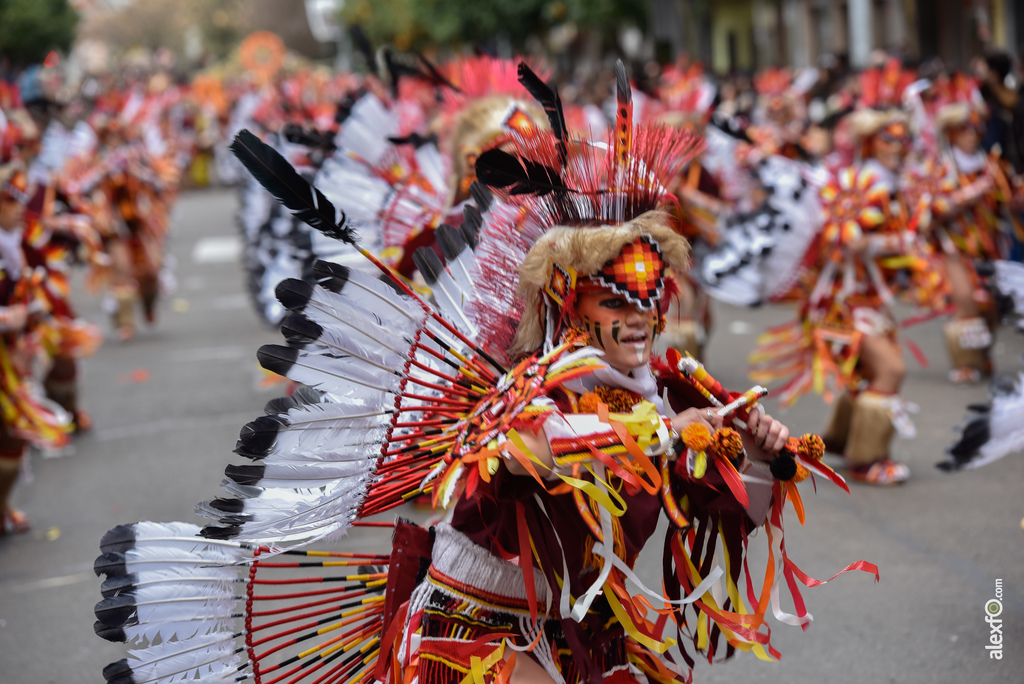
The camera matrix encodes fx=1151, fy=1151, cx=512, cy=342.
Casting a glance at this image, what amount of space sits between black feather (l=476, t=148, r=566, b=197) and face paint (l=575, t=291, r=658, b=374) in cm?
26

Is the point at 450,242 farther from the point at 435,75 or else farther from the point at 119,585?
the point at 435,75

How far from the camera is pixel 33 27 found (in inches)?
1335

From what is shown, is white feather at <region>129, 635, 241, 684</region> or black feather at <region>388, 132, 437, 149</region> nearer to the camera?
white feather at <region>129, 635, 241, 684</region>

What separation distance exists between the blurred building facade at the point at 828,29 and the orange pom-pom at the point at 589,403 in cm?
1419

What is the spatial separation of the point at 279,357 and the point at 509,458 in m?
0.51

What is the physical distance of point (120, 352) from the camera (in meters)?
11.2

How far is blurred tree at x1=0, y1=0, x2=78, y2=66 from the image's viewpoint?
33.0m

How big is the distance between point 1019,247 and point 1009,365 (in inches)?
35.3

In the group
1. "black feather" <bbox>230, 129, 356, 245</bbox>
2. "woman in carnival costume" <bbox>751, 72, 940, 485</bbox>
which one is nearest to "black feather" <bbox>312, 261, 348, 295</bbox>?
"black feather" <bbox>230, 129, 356, 245</bbox>

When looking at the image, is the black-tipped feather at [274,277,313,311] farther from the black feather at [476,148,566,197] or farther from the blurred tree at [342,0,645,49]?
the blurred tree at [342,0,645,49]

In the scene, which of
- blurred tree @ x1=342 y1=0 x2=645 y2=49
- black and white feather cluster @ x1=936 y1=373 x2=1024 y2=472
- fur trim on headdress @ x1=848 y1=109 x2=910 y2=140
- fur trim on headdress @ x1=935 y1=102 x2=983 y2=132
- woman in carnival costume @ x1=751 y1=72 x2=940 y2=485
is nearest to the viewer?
black and white feather cluster @ x1=936 y1=373 x2=1024 y2=472

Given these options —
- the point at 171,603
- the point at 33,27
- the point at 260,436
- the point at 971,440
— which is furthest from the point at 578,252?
the point at 33,27

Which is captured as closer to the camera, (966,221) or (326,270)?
(326,270)

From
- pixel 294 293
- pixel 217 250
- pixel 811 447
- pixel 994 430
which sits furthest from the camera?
pixel 217 250
